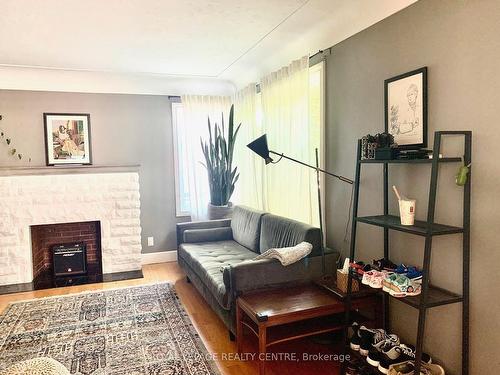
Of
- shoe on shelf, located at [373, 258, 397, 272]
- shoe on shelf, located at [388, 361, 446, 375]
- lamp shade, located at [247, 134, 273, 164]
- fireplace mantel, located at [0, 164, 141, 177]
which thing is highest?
lamp shade, located at [247, 134, 273, 164]

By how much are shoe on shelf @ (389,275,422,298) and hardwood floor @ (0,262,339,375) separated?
0.84 m

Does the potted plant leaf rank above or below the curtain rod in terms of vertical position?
below

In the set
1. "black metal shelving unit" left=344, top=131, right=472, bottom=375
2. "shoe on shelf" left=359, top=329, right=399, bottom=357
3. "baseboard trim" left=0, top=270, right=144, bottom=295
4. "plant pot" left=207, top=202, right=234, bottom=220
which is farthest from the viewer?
"plant pot" left=207, top=202, right=234, bottom=220

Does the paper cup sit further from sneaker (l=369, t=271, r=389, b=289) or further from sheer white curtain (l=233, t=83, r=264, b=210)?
sheer white curtain (l=233, t=83, r=264, b=210)

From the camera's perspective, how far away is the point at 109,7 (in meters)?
2.60

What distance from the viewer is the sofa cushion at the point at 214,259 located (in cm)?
291

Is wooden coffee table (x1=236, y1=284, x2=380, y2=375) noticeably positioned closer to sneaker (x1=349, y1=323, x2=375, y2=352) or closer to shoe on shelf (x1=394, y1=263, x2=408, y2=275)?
sneaker (x1=349, y1=323, x2=375, y2=352)

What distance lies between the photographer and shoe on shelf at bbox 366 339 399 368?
214cm

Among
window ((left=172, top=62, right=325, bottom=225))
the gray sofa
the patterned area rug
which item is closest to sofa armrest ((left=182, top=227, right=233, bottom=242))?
the gray sofa

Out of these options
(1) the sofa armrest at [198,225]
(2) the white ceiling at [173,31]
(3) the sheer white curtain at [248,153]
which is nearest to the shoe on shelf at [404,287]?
(2) the white ceiling at [173,31]

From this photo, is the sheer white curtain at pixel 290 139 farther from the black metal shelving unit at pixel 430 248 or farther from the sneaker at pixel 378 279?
the black metal shelving unit at pixel 430 248

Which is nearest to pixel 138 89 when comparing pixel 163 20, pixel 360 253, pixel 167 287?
pixel 163 20

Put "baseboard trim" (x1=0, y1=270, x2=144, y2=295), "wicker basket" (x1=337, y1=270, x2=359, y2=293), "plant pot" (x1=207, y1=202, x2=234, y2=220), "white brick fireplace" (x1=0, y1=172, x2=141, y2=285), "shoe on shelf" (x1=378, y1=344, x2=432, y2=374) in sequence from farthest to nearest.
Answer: "plant pot" (x1=207, y1=202, x2=234, y2=220) < "white brick fireplace" (x1=0, y1=172, x2=141, y2=285) < "baseboard trim" (x1=0, y1=270, x2=144, y2=295) < "wicker basket" (x1=337, y1=270, x2=359, y2=293) < "shoe on shelf" (x1=378, y1=344, x2=432, y2=374)

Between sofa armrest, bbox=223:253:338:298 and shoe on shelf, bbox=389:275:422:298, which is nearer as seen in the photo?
shoe on shelf, bbox=389:275:422:298
